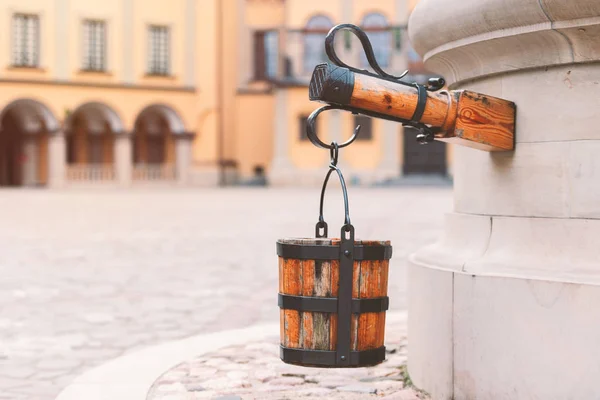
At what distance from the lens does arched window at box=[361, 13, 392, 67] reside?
35.4m

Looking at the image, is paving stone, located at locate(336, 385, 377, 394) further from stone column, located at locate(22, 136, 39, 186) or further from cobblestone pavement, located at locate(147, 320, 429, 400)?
stone column, located at locate(22, 136, 39, 186)

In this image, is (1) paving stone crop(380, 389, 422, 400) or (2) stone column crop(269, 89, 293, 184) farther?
(2) stone column crop(269, 89, 293, 184)

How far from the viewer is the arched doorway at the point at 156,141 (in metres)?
38.8

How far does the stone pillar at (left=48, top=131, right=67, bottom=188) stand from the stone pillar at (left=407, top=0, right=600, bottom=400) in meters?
34.1

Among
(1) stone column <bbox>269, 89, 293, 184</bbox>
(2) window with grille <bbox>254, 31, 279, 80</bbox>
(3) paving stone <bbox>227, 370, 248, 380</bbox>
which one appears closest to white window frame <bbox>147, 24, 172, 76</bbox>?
(2) window with grille <bbox>254, 31, 279, 80</bbox>

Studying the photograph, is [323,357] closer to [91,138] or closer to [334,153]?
[334,153]

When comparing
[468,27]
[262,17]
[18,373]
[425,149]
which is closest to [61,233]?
[18,373]

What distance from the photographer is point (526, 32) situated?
3.06m

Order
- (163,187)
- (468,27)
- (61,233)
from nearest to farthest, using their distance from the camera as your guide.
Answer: (468,27) < (61,233) < (163,187)

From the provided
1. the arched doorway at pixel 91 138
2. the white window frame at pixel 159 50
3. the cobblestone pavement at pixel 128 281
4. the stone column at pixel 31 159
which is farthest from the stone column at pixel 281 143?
the cobblestone pavement at pixel 128 281

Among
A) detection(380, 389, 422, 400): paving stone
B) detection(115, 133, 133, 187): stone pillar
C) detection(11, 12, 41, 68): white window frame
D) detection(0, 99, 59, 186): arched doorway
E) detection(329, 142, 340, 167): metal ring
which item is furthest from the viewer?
detection(115, 133, 133, 187): stone pillar

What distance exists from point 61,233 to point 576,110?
11.3 m

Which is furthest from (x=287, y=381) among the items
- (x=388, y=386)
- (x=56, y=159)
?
(x=56, y=159)

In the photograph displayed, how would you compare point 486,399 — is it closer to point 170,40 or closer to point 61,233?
point 61,233
